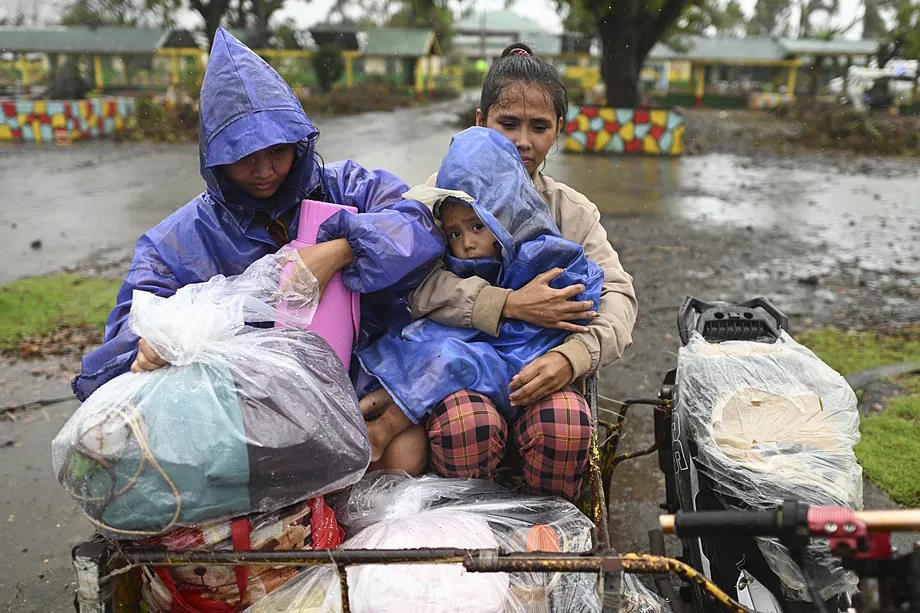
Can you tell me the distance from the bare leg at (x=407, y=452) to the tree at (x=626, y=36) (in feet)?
54.6

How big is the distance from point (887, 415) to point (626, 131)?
45.8 ft

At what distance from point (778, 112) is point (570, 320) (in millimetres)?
31416

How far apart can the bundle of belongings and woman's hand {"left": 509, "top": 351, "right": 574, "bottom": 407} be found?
464 mm

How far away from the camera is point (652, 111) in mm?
16719

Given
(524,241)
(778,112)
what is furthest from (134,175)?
(778,112)

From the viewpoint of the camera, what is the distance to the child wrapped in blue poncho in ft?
6.59

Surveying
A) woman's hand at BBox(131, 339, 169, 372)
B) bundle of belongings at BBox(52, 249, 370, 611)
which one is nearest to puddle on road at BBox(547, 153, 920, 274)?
bundle of belongings at BBox(52, 249, 370, 611)

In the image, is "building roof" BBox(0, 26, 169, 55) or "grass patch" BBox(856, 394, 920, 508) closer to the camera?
"grass patch" BBox(856, 394, 920, 508)

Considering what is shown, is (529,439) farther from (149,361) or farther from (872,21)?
(872,21)

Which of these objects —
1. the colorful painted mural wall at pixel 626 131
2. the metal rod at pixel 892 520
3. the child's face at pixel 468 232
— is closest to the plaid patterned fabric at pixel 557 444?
the child's face at pixel 468 232

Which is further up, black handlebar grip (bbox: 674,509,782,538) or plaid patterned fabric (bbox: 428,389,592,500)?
black handlebar grip (bbox: 674,509,782,538)

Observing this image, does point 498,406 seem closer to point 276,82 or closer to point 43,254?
point 276,82

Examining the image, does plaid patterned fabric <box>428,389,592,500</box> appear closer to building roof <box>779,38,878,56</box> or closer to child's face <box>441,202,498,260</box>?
child's face <box>441,202,498,260</box>

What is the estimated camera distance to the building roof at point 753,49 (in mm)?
43281
